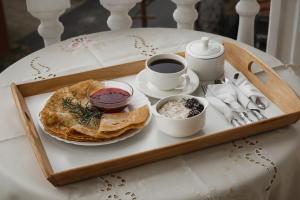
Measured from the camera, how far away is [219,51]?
108 cm

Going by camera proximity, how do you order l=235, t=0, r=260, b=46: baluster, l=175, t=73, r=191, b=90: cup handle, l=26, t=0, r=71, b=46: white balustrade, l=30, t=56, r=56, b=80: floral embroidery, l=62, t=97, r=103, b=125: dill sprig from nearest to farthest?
l=62, t=97, r=103, b=125: dill sprig
l=175, t=73, r=191, b=90: cup handle
l=30, t=56, r=56, b=80: floral embroidery
l=26, t=0, r=71, b=46: white balustrade
l=235, t=0, r=260, b=46: baluster

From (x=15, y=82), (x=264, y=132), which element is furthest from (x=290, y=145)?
(x=15, y=82)

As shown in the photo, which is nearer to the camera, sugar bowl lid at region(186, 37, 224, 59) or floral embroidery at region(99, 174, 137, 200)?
floral embroidery at region(99, 174, 137, 200)

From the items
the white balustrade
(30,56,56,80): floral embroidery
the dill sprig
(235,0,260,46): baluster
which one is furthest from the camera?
(235,0,260,46): baluster

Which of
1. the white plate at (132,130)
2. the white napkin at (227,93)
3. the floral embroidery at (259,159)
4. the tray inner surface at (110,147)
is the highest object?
the white napkin at (227,93)

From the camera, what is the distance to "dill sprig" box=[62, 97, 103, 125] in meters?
0.96

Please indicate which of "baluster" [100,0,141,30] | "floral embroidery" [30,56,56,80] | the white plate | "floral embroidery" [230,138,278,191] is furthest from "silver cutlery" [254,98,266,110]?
"baluster" [100,0,141,30]

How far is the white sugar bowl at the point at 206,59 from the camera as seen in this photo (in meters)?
1.08

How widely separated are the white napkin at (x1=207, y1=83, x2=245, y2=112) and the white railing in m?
0.50

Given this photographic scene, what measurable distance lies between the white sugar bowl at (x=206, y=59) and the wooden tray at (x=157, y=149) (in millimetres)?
76

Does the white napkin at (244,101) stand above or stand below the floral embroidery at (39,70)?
above

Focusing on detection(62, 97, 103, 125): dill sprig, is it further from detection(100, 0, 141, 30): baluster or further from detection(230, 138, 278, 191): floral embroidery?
detection(100, 0, 141, 30): baluster

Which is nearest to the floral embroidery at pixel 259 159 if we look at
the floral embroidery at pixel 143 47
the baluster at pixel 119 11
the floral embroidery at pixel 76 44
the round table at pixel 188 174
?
the round table at pixel 188 174

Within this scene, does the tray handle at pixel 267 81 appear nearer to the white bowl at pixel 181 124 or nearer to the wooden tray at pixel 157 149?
the wooden tray at pixel 157 149
